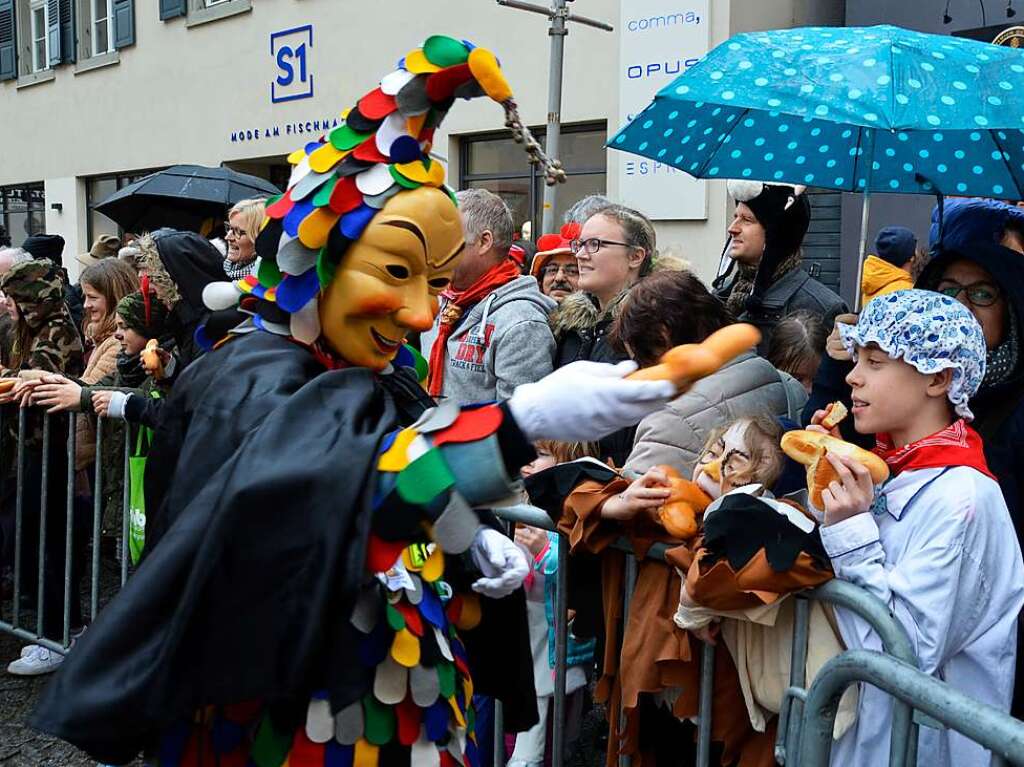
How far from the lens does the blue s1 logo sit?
12.0 metres

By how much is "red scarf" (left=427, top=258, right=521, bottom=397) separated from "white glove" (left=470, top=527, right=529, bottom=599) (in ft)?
7.04

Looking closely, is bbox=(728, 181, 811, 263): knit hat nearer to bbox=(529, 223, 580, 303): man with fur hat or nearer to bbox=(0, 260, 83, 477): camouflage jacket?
bbox=(529, 223, 580, 303): man with fur hat

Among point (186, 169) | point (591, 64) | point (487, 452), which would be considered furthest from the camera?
point (591, 64)

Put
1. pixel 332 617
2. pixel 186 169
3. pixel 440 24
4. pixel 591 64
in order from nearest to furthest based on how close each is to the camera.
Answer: pixel 332 617 < pixel 186 169 < pixel 591 64 < pixel 440 24

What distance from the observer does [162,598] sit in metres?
1.61

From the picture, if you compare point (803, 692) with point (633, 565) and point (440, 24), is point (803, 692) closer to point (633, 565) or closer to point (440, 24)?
point (633, 565)

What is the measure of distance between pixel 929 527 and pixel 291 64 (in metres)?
11.4

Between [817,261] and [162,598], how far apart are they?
7.00 metres

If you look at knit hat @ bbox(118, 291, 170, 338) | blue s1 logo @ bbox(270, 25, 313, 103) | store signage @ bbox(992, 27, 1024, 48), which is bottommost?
knit hat @ bbox(118, 291, 170, 338)

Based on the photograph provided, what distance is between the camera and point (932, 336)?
2207 mm

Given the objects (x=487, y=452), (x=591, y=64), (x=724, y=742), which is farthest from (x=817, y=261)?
(x=487, y=452)

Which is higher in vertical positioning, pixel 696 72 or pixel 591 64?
pixel 591 64

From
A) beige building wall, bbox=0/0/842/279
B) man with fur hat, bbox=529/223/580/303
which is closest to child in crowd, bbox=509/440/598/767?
man with fur hat, bbox=529/223/580/303

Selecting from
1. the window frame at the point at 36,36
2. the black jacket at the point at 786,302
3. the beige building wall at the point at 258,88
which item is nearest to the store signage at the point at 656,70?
the beige building wall at the point at 258,88
